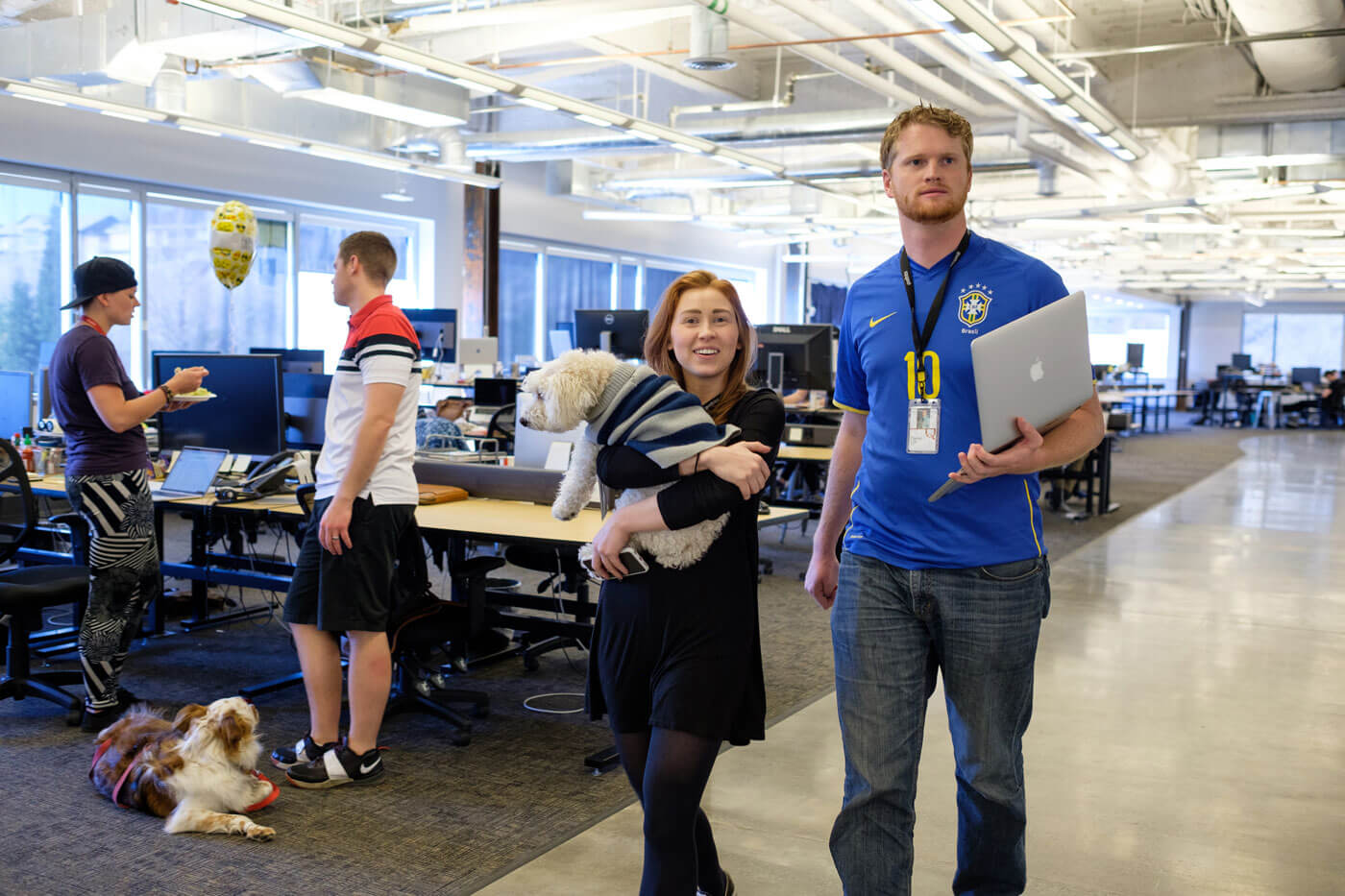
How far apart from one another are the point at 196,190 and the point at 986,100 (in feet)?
23.7

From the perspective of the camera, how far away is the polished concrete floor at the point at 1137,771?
8.80 feet

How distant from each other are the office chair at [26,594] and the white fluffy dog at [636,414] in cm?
245

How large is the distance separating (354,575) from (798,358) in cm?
478

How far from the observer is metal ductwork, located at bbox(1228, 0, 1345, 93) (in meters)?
6.40

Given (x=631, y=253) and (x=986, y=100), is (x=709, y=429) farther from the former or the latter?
(x=631, y=253)

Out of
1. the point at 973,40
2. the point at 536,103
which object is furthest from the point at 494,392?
the point at 973,40

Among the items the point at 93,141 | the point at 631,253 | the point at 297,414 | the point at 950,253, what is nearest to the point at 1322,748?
the point at 950,253

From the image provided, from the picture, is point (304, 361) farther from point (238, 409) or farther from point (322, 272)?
point (322, 272)

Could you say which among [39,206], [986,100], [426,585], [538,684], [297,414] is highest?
[986,100]

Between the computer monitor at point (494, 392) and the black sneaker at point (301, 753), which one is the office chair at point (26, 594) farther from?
the computer monitor at point (494, 392)

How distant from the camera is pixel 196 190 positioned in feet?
33.6

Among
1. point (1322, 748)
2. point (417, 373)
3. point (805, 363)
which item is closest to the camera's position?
point (417, 373)

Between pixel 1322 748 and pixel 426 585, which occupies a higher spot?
pixel 426 585

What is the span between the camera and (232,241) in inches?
201
